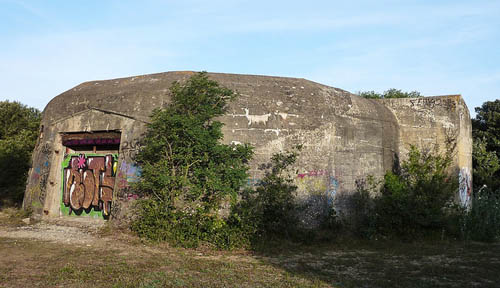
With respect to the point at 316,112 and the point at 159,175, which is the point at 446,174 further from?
the point at 159,175

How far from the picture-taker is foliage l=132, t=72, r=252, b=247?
8.14 metres

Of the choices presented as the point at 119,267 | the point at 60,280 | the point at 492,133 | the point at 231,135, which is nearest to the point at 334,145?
the point at 231,135

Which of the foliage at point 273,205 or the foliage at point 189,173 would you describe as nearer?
the foliage at point 189,173

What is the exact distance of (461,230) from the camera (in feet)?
31.6

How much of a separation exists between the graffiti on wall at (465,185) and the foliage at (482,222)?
12.9 inches

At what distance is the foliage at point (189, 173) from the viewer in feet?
26.7

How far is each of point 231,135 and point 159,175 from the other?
69.8 inches

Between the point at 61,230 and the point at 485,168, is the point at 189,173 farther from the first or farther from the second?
the point at 485,168

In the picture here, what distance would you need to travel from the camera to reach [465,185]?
1087cm

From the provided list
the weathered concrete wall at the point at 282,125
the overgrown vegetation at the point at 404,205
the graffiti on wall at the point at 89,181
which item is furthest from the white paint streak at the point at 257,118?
the graffiti on wall at the point at 89,181

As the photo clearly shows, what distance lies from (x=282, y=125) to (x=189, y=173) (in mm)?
2273

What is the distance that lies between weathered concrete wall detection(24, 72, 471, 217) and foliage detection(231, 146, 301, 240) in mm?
236

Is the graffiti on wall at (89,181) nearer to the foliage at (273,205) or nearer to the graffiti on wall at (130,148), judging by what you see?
the graffiti on wall at (130,148)

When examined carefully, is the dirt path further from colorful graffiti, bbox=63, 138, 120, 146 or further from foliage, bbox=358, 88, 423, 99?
foliage, bbox=358, 88, 423, 99
